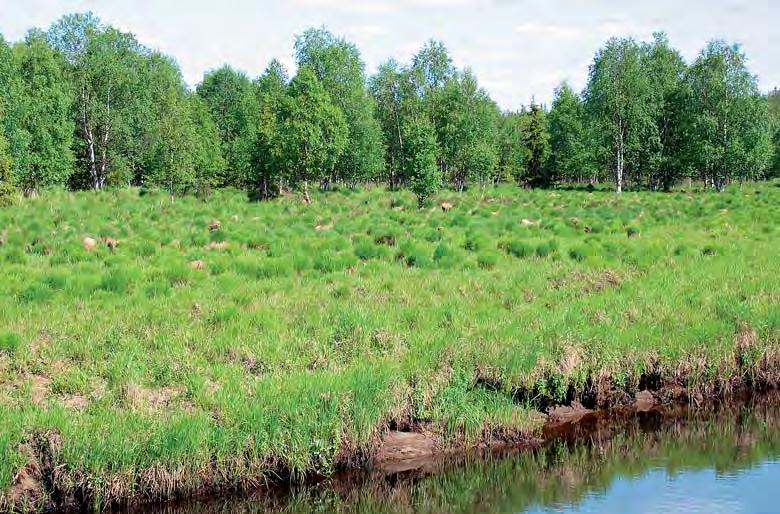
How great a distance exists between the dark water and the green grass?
1.64ft

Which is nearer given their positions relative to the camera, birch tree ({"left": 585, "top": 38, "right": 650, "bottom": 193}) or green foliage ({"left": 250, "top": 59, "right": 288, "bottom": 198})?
green foliage ({"left": 250, "top": 59, "right": 288, "bottom": 198})

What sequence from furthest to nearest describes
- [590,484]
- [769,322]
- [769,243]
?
[769,243], [769,322], [590,484]

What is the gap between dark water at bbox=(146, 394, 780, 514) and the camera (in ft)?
32.0

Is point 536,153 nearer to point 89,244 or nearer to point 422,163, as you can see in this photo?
point 422,163

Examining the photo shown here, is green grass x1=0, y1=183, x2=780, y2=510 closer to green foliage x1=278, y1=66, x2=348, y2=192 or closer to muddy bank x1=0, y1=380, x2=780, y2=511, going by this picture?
muddy bank x1=0, y1=380, x2=780, y2=511

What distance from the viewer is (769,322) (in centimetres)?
1433

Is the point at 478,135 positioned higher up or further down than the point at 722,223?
higher up

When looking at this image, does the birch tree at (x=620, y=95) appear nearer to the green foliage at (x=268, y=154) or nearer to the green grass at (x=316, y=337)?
the green foliage at (x=268, y=154)

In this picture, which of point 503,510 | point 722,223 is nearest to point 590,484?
point 503,510

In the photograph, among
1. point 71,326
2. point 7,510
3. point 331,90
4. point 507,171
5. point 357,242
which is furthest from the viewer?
point 507,171

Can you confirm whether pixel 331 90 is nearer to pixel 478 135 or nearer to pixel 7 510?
pixel 478 135

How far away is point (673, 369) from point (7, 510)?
10.9m

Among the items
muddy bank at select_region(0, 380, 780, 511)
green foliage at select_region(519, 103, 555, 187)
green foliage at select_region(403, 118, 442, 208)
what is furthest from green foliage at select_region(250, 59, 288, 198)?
muddy bank at select_region(0, 380, 780, 511)

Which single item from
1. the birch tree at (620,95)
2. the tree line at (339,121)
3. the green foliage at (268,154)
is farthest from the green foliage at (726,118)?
the green foliage at (268,154)
